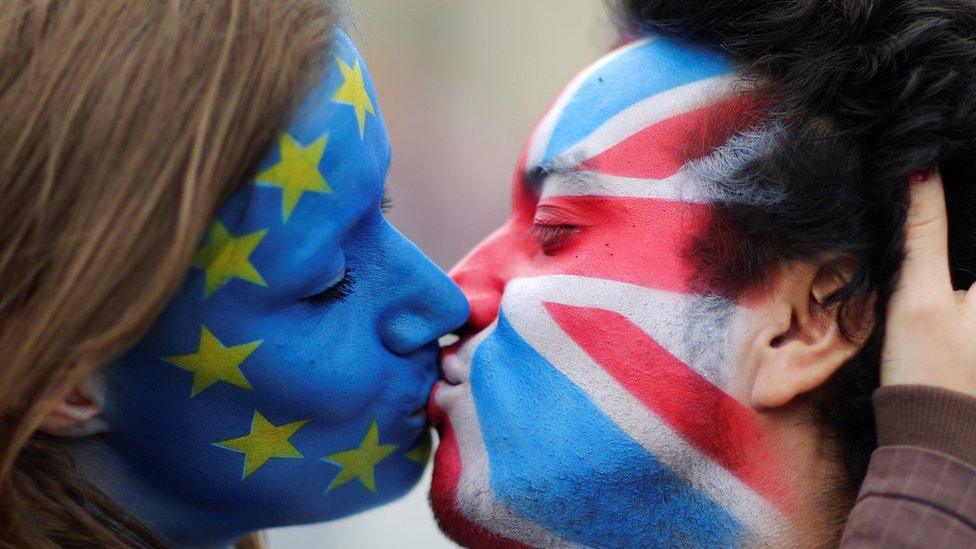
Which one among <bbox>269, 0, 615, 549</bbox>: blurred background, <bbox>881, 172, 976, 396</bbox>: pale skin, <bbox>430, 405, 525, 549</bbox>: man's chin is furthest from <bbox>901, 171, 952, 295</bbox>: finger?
<bbox>269, 0, 615, 549</bbox>: blurred background

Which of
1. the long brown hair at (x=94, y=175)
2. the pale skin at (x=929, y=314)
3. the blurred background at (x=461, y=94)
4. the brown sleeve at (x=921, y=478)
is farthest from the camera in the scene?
the blurred background at (x=461, y=94)

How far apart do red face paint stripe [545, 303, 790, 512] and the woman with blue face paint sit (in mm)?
341

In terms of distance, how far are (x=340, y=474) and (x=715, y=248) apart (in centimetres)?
79

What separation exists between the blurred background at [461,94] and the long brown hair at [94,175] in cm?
443

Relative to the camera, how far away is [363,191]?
1723 millimetres

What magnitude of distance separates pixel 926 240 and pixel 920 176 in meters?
0.12

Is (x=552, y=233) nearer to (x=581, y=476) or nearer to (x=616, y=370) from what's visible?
(x=616, y=370)

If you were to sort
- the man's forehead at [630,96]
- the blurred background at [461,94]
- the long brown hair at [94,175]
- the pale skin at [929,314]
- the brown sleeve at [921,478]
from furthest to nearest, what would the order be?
the blurred background at [461,94] → the man's forehead at [630,96] → the pale skin at [929,314] → the brown sleeve at [921,478] → the long brown hair at [94,175]

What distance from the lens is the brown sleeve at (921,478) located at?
5.08 feet

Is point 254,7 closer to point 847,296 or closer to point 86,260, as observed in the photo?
point 86,260

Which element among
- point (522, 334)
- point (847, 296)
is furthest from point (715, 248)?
point (522, 334)

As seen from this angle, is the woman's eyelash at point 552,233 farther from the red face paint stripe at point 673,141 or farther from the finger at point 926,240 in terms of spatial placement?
the finger at point 926,240

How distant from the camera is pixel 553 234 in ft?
6.44

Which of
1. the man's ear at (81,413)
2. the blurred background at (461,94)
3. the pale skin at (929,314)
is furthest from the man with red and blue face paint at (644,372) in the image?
the blurred background at (461,94)
